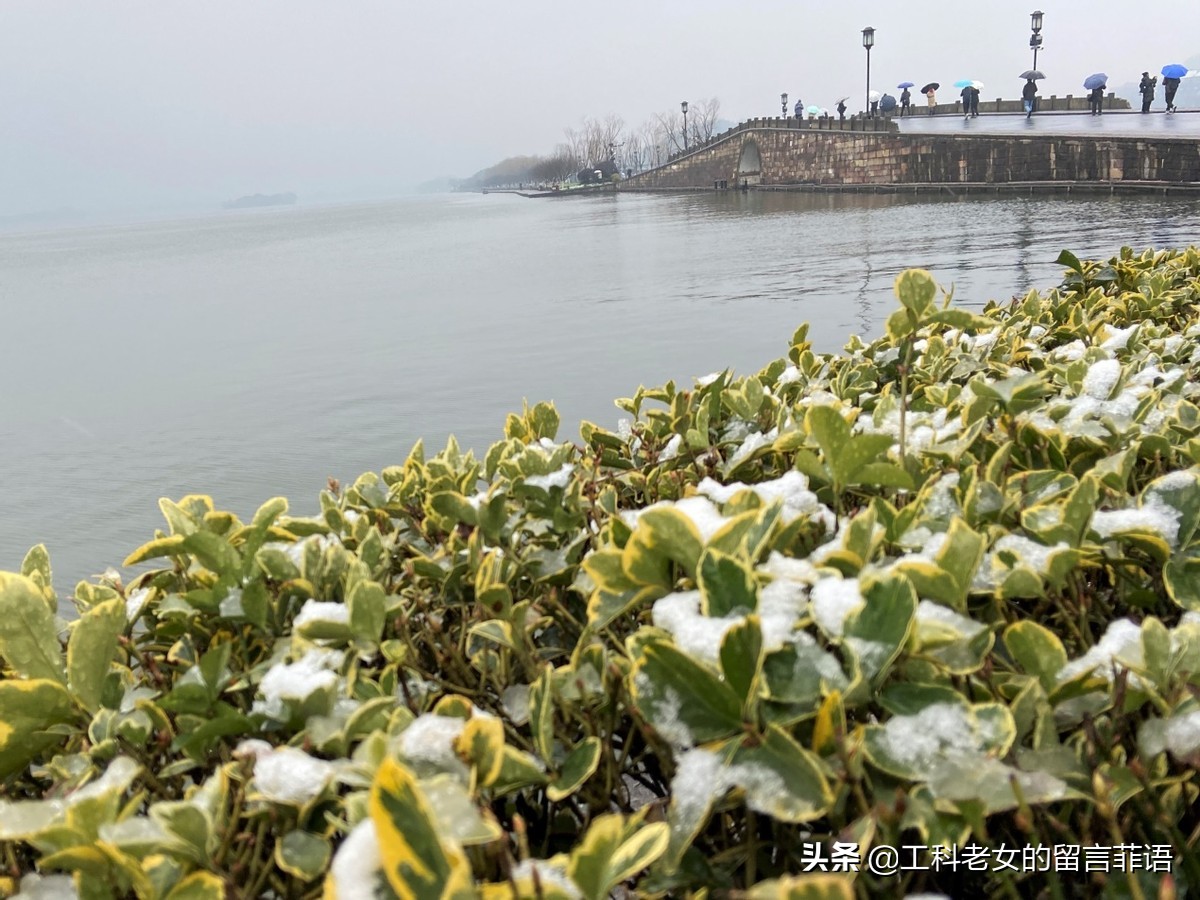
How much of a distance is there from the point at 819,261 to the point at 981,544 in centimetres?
1367

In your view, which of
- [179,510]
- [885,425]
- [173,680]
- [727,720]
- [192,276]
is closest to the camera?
[727,720]

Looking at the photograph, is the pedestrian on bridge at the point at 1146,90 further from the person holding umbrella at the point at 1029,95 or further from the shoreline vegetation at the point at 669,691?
the shoreline vegetation at the point at 669,691

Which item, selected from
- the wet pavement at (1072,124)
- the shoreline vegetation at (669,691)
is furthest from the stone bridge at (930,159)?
the shoreline vegetation at (669,691)

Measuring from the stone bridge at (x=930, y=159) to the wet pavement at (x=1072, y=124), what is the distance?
73cm

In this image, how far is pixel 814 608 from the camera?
81cm

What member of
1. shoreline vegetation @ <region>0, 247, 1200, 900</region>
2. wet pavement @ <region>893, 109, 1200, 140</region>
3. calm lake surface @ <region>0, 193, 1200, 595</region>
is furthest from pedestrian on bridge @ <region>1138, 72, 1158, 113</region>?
shoreline vegetation @ <region>0, 247, 1200, 900</region>

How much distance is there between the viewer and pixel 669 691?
737 millimetres

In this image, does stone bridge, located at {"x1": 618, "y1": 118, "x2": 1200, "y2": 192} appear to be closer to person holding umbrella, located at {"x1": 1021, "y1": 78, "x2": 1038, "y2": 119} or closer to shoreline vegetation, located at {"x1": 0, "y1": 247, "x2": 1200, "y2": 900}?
person holding umbrella, located at {"x1": 1021, "y1": 78, "x2": 1038, "y2": 119}

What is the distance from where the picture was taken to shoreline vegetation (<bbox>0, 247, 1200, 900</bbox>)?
2.32 ft

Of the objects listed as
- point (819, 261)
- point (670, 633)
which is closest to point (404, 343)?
point (819, 261)

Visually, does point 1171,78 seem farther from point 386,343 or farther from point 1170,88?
point 386,343

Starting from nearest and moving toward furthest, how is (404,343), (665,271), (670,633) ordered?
(670,633) → (404,343) → (665,271)

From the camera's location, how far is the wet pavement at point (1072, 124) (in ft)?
80.7

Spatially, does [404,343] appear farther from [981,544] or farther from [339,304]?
[981,544]
